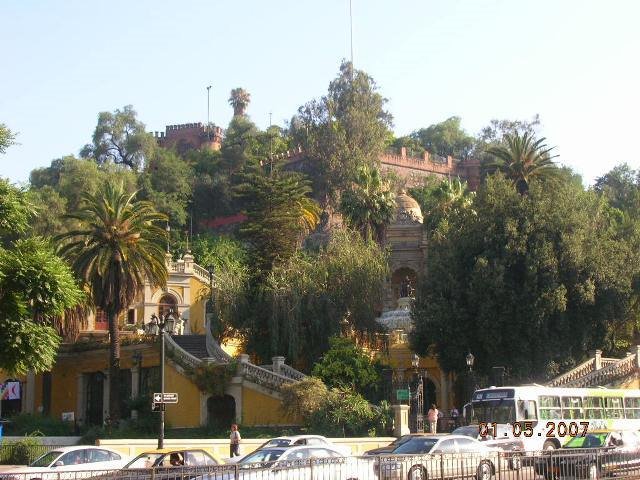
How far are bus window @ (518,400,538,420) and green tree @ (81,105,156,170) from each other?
2917 inches

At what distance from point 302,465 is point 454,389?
34381mm

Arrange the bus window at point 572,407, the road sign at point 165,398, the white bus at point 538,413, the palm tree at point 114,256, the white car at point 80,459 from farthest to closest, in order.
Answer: the palm tree at point 114,256
the bus window at point 572,407
the white bus at point 538,413
the road sign at point 165,398
the white car at point 80,459

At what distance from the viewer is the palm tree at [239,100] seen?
134 meters

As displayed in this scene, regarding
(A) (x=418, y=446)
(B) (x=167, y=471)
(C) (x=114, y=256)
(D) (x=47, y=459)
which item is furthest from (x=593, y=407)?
(B) (x=167, y=471)

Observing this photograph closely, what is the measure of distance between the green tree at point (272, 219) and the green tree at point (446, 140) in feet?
233

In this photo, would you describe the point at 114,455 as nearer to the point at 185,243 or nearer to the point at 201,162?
the point at 185,243

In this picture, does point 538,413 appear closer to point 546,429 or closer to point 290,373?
point 546,429

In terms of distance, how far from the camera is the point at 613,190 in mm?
94125

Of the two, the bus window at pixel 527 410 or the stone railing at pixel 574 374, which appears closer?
the bus window at pixel 527 410

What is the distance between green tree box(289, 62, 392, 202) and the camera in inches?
3196

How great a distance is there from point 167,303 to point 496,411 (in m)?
36.2

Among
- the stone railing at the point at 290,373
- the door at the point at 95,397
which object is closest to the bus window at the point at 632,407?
the stone railing at the point at 290,373

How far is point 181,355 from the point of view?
48.7 m

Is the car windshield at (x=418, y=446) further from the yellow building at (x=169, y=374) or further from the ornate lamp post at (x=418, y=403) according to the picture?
the yellow building at (x=169, y=374)
